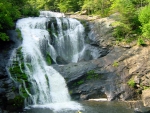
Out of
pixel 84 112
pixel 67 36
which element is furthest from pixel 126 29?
pixel 84 112

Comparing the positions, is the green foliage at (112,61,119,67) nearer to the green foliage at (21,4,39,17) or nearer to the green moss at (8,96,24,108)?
the green moss at (8,96,24,108)

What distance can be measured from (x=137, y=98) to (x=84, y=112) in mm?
6101

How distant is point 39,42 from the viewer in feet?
83.6

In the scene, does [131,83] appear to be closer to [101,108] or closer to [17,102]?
[101,108]

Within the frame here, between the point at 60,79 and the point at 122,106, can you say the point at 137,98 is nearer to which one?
the point at 122,106

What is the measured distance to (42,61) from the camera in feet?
77.5

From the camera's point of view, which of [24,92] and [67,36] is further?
[67,36]

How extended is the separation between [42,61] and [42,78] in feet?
7.55

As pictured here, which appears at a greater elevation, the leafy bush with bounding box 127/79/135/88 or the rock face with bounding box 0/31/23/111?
the rock face with bounding box 0/31/23/111

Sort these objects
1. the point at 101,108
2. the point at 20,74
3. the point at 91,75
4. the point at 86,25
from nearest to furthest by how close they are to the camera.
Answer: the point at 101,108, the point at 20,74, the point at 91,75, the point at 86,25

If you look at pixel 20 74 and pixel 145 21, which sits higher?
pixel 145 21

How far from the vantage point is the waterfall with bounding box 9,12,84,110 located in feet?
67.2

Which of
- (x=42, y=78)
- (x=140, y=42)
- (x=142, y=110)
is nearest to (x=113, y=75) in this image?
(x=140, y=42)

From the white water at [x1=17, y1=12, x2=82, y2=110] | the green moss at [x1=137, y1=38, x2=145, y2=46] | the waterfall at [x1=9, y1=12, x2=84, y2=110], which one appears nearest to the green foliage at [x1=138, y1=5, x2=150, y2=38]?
the green moss at [x1=137, y1=38, x2=145, y2=46]
